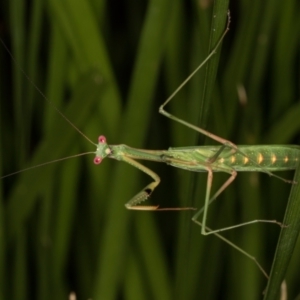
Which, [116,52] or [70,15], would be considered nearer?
[70,15]

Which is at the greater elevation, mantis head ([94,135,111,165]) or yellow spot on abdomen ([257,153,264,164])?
mantis head ([94,135,111,165])

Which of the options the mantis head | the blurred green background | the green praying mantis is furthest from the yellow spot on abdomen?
the mantis head

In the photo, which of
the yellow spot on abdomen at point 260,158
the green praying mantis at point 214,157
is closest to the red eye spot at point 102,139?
the green praying mantis at point 214,157

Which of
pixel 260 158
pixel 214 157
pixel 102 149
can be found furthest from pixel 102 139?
pixel 260 158

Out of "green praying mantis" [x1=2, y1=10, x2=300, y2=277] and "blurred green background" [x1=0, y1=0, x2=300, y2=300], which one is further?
"blurred green background" [x1=0, y1=0, x2=300, y2=300]

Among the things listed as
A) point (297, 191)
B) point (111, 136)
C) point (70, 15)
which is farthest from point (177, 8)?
point (297, 191)

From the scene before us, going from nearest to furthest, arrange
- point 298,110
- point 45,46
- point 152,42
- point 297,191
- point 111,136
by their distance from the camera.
Answer: point 297,191 < point 152,42 < point 298,110 < point 111,136 < point 45,46

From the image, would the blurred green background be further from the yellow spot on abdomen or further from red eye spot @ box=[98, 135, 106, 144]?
the yellow spot on abdomen

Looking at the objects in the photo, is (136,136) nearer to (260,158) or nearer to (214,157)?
(214,157)

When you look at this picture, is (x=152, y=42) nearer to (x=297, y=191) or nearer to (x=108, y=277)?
(x=297, y=191)
